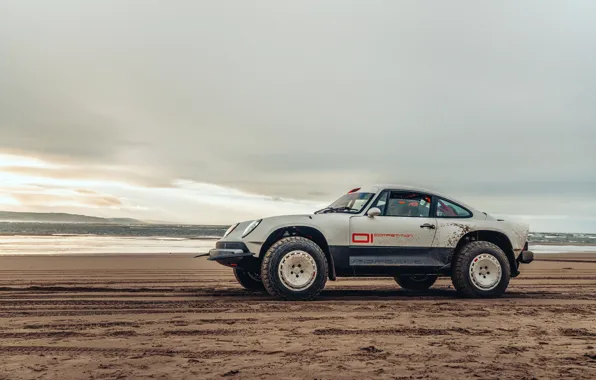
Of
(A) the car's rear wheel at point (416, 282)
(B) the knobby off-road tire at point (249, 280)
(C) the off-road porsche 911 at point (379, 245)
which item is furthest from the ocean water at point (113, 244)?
(C) the off-road porsche 911 at point (379, 245)

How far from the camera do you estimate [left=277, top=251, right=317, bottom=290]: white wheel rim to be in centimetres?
725

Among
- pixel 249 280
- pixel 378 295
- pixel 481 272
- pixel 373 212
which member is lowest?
pixel 378 295

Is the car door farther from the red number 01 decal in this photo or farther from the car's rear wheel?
the car's rear wheel

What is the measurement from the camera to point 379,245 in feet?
25.3

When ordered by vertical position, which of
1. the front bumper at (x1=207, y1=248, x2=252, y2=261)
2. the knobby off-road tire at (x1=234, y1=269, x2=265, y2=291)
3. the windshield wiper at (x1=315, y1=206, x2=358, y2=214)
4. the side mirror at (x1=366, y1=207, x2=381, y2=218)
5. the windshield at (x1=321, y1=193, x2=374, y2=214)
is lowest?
the knobby off-road tire at (x1=234, y1=269, x2=265, y2=291)

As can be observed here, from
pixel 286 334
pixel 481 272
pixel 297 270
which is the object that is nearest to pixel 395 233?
pixel 481 272

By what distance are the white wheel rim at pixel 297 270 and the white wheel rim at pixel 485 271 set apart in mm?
2474

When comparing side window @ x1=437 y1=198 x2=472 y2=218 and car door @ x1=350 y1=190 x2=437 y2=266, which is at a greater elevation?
side window @ x1=437 y1=198 x2=472 y2=218

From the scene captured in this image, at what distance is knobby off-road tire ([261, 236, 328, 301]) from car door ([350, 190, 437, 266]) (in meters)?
0.61

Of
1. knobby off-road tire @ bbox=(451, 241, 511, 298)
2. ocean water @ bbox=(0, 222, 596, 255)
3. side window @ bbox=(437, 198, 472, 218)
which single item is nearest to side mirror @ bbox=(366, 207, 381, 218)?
side window @ bbox=(437, 198, 472, 218)

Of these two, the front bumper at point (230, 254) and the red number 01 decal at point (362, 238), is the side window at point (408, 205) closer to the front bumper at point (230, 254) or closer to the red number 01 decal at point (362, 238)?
the red number 01 decal at point (362, 238)

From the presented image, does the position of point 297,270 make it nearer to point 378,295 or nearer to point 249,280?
point 249,280

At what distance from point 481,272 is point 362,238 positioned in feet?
6.26

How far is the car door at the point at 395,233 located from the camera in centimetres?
766
